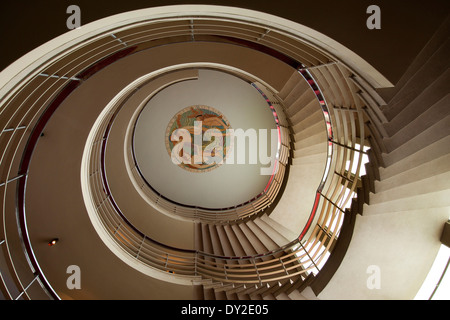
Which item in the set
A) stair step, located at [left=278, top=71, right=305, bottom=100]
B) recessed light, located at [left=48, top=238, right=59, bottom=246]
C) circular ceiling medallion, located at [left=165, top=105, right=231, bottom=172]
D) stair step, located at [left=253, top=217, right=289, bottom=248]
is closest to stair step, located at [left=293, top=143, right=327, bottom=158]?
stair step, located at [left=278, top=71, right=305, bottom=100]

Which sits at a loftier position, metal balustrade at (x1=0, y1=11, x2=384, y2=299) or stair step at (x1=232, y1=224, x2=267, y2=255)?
metal balustrade at (x1=0, y1=11, x2=384, y2=299)

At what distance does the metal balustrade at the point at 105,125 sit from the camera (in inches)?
110

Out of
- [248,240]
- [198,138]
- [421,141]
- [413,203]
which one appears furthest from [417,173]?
[198,138]

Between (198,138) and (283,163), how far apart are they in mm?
4009

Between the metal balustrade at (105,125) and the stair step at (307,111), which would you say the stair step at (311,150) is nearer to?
the stair step at (307,111)

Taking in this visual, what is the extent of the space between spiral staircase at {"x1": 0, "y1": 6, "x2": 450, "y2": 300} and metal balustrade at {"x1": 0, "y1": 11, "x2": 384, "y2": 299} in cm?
2

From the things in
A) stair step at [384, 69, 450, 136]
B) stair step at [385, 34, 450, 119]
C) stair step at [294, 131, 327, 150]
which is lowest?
stair step at [384, 69, 450, 136]

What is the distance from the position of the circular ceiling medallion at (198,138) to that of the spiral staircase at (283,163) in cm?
259

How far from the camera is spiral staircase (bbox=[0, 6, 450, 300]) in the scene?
8.14ft

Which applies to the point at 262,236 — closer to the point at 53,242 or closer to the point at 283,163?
the point at 283,163

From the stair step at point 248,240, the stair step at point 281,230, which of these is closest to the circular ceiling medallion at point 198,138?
the stair step at point 248,240

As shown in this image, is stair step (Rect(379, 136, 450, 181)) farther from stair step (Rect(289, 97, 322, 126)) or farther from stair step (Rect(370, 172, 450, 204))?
stair step (Rect(289, 97, 322, 126))

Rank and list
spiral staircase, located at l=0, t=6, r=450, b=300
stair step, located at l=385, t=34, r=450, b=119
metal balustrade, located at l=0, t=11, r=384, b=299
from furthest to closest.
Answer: metal balustrade, located at l=0, t=11, r=384, b=299, spiral staircase, located at l=0, t=6, r=450, b=300, stair step, located at l=385, t=34, r=450, b=119
